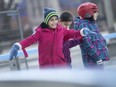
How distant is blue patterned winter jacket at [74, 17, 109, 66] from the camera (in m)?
5.48

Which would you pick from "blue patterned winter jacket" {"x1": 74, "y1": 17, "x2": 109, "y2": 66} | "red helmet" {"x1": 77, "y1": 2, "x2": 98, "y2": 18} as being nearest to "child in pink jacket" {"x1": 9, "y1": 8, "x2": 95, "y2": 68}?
"blue patterned winter jacket" {"x1": 74, "y1": 17, "x2": 109, "y2": 66}

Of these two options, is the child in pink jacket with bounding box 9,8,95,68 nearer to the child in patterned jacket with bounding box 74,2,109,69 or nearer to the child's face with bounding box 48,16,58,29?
the child's face with bounding box 48,16,58,29

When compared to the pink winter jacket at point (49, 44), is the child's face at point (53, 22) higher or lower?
higher

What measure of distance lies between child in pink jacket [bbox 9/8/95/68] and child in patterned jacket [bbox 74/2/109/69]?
0.68 feet

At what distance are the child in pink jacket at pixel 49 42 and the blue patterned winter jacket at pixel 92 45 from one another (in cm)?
18

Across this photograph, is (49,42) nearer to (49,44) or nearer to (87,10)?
(49,44)

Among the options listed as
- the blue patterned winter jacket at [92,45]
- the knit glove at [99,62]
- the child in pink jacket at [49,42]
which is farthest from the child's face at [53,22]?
the knit glove at [99,62]

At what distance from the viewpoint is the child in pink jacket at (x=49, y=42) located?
17.2ft

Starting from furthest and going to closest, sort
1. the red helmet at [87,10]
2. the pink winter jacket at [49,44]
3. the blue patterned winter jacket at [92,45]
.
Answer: the red helmet at [87,10] < the blue patterned winter jacket at [92,45] < the pink winter jacket at [49,44]

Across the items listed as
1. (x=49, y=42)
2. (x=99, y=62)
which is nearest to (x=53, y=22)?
(x=49, y=42)

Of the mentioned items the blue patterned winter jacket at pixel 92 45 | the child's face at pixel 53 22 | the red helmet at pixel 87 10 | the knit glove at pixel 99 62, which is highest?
the red helmet at pixel 87 10

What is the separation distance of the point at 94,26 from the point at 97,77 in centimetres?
311

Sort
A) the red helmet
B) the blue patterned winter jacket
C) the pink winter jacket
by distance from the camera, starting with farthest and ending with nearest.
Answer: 1. the red helmet
2. the blue patterned winter jacket
3. the pink winter jacket

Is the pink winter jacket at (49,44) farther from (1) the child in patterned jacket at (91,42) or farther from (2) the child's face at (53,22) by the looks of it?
(1) the child in patterned jacket at (91,42)
